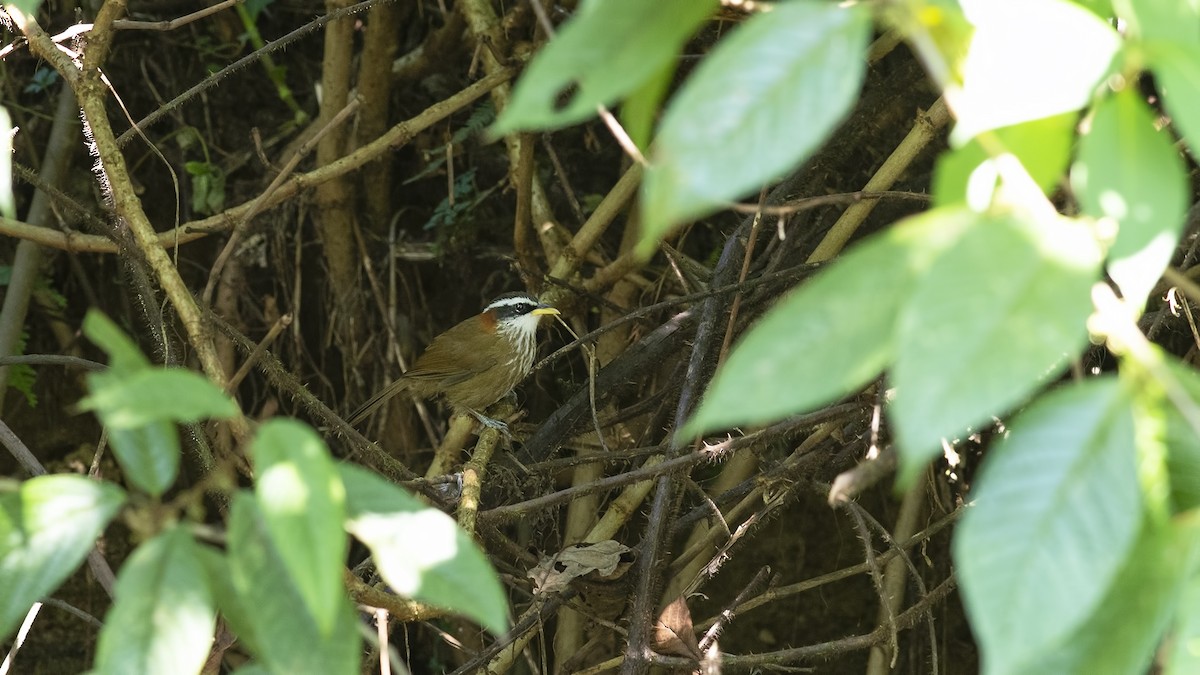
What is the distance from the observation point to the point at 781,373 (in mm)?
867

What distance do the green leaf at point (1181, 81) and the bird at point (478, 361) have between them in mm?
3743

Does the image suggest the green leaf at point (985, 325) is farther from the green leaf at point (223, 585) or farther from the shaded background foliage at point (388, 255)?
the shaded background foliage at point (388, 255)

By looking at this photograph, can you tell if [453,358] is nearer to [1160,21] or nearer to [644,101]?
[644,101]

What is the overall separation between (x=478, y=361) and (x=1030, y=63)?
4.27 metres

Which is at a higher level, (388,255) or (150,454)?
(150,454)

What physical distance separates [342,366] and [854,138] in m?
2.47

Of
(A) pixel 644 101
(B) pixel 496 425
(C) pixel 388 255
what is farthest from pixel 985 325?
(C) pixel 388 255

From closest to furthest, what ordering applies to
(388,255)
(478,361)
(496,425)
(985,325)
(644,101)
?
(985,325) → (644,101) → (496,425) → (388,255) → (478,361)

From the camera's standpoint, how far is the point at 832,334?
89cm

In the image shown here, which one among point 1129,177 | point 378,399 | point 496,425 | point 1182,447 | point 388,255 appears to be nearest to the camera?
point 1129,177

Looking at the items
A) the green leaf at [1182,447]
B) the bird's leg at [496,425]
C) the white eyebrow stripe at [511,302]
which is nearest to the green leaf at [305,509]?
the green leaf at [1182,447]

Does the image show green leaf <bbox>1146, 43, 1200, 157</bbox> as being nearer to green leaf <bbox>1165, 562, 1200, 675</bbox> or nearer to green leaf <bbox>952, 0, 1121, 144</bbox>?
green leaf <bbox>952, 0, 1121, 144</bbox>

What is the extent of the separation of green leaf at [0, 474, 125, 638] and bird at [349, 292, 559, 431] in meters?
3.46

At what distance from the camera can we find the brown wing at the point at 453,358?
4.79 m
